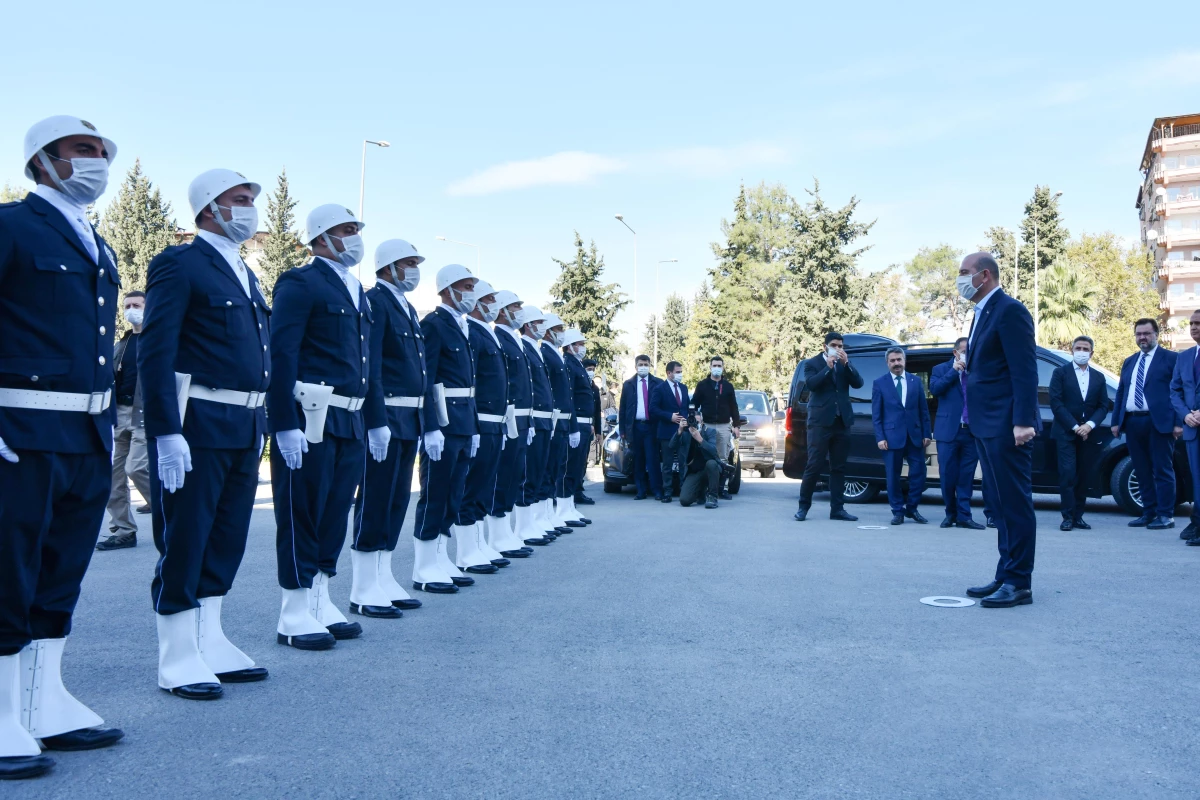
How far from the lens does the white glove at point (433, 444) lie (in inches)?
262

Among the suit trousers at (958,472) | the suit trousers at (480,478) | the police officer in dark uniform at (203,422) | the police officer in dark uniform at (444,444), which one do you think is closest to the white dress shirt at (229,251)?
the police officer in dark uniform at (203,422)

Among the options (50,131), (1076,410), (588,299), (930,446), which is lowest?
(930,446)

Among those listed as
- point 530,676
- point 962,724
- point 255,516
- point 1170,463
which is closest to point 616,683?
point 530,676

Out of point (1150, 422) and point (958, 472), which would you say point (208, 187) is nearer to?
point (958, 472)

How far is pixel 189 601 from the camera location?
431 cm

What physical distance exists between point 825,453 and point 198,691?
9424mm

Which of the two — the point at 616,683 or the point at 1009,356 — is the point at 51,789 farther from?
the point at 1009,356

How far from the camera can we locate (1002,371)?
6.66 meters

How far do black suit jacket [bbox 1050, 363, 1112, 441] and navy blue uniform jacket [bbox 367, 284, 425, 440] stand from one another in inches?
325

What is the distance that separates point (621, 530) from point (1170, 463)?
6148 millimetres

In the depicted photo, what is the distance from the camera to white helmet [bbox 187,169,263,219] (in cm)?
460

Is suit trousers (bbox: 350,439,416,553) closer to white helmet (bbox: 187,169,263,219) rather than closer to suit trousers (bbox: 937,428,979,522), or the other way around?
white helmet (bbox: 187,169,263,219)

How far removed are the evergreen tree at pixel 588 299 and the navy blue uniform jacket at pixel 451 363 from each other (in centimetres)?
3663

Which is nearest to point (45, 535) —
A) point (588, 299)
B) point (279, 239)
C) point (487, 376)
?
point (487, 376)
